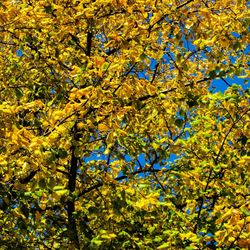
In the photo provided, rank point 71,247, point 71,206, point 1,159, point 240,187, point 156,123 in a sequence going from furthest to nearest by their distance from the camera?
point 156,123 → point 71,206 → point 240,187 → point 71,247 → point 1,159

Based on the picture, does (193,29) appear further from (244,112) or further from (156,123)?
(156,123)

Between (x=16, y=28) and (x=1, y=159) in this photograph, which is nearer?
(x=1, y=159)

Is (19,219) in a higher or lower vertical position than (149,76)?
lower

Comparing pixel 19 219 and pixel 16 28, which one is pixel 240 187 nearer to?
pixel 19 219

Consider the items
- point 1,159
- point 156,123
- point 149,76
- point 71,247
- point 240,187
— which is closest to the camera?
point 1,159

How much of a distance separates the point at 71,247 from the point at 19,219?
1.13 meters

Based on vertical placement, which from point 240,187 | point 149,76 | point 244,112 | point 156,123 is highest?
point 149,76

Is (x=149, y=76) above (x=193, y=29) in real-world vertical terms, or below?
above

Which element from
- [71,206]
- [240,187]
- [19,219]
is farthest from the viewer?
[71,206]

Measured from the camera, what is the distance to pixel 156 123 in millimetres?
9789

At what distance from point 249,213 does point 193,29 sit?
334cm

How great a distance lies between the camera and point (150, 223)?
838cm

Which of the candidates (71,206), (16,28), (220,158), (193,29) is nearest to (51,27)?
(16,28)

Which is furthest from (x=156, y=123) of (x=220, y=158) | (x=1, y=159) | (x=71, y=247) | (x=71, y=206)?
(x=1, y=159)
